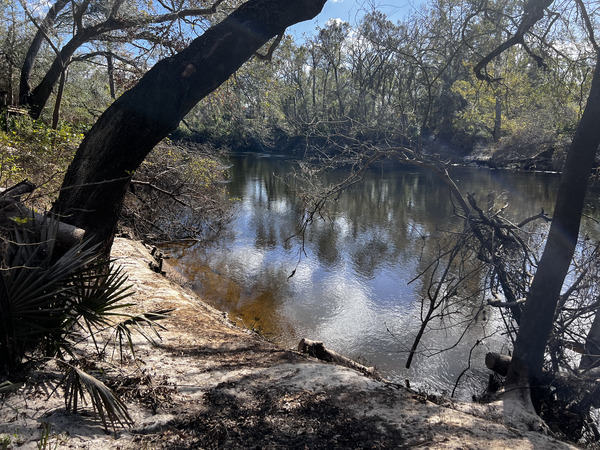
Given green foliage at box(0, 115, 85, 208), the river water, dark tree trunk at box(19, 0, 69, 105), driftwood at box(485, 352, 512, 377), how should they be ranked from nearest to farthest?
driftwood at box(485, 352, 512, 377)
the river water
green foliage at box(0, 115, 85, 208)
dark tree trunk at box(19, 0, 69, 105)

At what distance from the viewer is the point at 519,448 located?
2.76 metres

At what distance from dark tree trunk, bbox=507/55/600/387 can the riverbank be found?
0.71 m

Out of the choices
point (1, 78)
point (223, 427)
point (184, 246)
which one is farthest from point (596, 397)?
point (1, 78)

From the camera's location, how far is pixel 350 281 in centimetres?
1080

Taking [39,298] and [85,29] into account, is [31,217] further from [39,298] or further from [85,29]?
[85,29]

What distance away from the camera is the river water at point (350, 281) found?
295 inches

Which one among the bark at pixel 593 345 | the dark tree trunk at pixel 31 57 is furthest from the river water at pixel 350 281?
the dark tree trunk at pixel 31 57

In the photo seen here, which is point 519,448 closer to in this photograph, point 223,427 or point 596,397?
point 223,427

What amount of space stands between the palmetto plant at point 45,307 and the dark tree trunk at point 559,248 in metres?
4.10

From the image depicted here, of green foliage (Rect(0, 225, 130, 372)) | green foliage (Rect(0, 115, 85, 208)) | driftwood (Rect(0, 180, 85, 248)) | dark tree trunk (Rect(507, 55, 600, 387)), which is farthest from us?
green foliage (Rect(0, 115, 85, 208))

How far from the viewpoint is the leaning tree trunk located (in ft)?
13.0

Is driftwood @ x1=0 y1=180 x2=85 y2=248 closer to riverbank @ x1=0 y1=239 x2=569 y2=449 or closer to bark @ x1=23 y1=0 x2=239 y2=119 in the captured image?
riverbank @ x1=0 y1=239 x2=569 y2=449

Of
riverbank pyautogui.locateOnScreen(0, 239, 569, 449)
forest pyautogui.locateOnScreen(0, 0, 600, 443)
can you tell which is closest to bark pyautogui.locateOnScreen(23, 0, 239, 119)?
forest pyautogui.locateOnScreen(0, 0, 600, 443)

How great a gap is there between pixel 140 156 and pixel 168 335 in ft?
7.08
